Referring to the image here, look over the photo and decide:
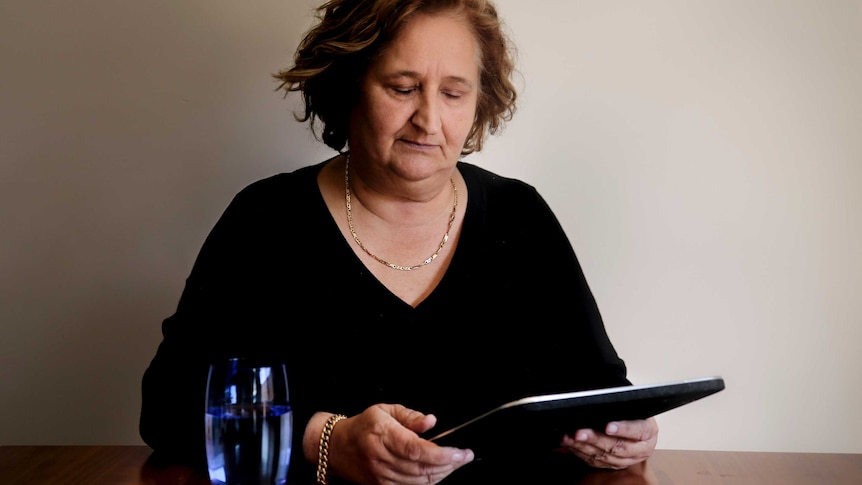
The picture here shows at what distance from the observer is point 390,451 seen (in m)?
1.29

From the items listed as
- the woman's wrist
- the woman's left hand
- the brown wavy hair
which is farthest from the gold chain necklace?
the woman's left hand

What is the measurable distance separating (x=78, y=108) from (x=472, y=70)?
3.62ft

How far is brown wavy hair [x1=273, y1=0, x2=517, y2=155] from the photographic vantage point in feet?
5.88

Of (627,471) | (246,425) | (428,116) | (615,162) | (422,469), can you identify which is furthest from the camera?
(615,162)

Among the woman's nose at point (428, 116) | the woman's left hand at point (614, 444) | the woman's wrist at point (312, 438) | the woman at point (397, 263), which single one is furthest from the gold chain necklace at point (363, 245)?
the woman's left hand at point (614, 444)

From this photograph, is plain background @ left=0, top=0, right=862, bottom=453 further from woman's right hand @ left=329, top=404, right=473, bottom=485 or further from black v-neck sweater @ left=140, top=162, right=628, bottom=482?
woman's right hand @ left=329, top=404, right=473, bottom=485

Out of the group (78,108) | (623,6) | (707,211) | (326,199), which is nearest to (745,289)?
(707,211)

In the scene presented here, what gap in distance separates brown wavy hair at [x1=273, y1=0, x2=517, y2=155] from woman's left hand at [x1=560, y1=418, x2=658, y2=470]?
881 millimetres

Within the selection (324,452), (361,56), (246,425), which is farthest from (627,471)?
(361,56)

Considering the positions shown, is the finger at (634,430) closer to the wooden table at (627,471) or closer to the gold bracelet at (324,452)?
the wooden table at (627,471)

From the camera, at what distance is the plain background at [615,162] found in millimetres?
2201

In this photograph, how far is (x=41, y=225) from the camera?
2350 mm

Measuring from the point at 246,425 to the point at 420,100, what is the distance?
86 centimetres

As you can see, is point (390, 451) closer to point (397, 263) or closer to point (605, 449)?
point (605, 449)
